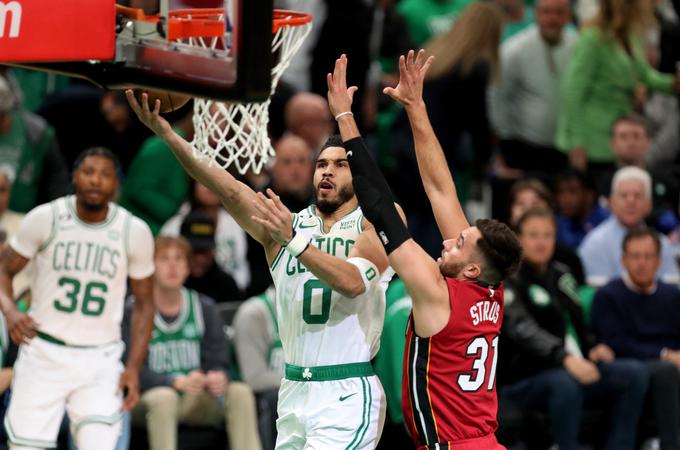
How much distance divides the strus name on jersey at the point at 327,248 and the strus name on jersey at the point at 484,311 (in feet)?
2.48

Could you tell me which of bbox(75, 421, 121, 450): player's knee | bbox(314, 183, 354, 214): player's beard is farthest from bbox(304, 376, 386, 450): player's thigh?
bbox(75, 421, 121, 450): player's knee

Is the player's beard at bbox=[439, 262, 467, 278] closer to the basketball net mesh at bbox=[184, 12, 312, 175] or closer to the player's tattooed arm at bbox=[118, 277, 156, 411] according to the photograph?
the basketball net mesh at bbox=[184, 12, 312, 175]

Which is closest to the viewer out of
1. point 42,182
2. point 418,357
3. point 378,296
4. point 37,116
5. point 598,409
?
point 418,357

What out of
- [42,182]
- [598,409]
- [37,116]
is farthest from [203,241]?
[598,409]

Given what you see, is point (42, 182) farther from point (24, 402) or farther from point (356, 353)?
point (356, 353)

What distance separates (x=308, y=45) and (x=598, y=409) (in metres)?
4.52

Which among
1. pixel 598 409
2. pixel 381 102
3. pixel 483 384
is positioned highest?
pixel 381 102

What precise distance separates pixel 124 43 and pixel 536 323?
485cm

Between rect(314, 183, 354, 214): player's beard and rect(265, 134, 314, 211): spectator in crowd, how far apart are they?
3804 mm

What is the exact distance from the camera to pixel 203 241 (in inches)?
405

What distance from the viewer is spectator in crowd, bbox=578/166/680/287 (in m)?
11.2

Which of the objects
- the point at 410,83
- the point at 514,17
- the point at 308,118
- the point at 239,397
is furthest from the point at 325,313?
the point at 514,17

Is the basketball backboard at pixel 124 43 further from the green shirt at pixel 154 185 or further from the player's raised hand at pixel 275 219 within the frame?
the green shirt at pixel 154 185

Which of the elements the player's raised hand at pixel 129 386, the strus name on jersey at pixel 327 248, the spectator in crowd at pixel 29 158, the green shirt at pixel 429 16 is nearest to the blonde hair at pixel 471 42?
the green shirt at pixel 429 16
